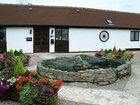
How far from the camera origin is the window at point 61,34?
29.4 meters

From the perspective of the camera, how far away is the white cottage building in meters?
27.9

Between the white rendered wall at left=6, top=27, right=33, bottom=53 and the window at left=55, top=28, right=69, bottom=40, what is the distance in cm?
249

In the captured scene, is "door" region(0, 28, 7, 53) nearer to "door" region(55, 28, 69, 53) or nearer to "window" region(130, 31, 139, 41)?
"door" region(55, 28, 69, 53)

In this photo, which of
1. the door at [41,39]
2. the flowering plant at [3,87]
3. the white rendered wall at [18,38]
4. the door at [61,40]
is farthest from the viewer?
the door at [61,40]

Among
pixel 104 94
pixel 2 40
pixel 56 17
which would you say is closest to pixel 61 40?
pixel 56 17

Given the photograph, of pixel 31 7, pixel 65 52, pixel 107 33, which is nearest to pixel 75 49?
pixel 65 52

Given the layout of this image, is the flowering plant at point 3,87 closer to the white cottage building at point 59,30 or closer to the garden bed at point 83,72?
the garden bed at point 83,72

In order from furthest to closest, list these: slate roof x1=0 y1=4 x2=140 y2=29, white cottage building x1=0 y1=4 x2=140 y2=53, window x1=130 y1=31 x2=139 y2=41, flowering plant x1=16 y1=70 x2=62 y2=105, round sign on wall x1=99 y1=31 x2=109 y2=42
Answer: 1. window x1=130 y1=31 x2=139 y2=41
2. round sign on wall x1=99 y1=31 x2=109 y2=42
3. slate roof x1=0 y1=4 x2=140 y2=29
4. white cottage building x1=0 y1=4 x2=140 y2=53
5. flowering plant x1=16 y1=70 x2=62 y2=105

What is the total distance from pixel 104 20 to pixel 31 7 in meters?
7.31

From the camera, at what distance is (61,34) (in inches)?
1160

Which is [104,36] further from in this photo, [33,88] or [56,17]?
[33,88]

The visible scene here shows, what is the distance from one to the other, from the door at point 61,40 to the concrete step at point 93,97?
16871 mm

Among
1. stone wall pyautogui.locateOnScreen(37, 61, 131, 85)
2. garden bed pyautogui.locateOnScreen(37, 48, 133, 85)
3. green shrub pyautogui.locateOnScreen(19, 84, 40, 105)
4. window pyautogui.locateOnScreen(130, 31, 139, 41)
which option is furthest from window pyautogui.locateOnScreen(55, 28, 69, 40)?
green shrub pyautogui.locateOnScreen(19, 84, 40, 105)

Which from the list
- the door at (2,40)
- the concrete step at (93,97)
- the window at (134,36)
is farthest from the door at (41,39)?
the concrete step at (93,97)
